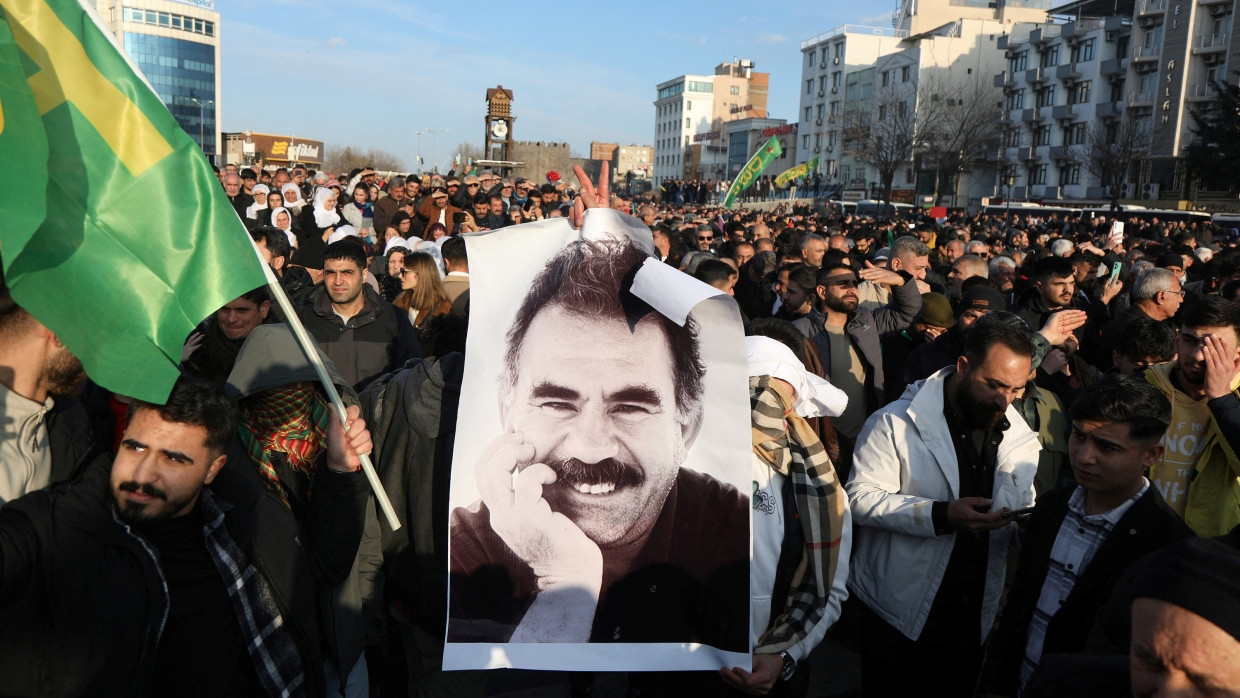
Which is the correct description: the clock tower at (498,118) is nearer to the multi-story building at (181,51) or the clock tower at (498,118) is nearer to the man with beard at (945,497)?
the man with beard at (945,497)

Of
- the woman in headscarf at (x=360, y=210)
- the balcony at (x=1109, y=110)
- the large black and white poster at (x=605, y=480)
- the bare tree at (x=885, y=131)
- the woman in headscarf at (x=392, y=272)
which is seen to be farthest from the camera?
the bare tree at (x=885, y=131)

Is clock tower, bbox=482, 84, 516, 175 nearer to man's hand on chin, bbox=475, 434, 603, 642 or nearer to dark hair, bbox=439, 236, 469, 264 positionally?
dark hair, bbox=439, 236, 469, 264

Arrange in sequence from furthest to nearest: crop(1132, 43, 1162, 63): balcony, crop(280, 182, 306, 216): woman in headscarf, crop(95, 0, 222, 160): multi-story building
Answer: crop(95, 0, 222, 160): multi-story building < crop(1132, 43, 1162, 63): balcony < crop(280, 182, 306, 216): woman in headscarf

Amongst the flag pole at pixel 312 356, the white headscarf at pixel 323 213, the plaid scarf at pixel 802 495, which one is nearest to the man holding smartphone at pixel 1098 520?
the plaid scarf at pixel 802 495

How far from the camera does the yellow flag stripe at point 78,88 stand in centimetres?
242

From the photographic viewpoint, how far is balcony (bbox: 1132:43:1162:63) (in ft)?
194

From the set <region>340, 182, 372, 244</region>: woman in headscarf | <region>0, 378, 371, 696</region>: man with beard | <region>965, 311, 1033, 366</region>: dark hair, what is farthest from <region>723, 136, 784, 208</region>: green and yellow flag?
<region>0, 378, 371, 696</region>: man with beard

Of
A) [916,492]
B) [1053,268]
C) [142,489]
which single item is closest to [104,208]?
[142,489]

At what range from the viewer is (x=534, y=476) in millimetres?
2697

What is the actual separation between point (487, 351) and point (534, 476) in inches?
15.1

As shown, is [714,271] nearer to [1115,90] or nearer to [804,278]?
[804,278]

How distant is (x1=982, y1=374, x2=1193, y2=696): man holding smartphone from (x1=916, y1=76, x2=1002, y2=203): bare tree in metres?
61.4

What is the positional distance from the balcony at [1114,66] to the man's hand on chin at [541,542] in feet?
227

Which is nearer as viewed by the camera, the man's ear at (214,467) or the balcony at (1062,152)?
the man's ear at (214,467)
